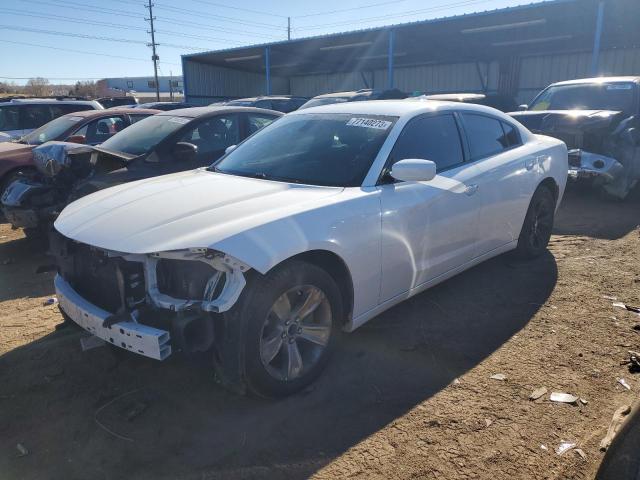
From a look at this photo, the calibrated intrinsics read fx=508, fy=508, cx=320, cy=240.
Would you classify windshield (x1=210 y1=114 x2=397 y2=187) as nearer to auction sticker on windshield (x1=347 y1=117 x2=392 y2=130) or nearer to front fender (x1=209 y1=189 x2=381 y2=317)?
auction sticker on windshield (x1=347 y1=117 x2=392 y2=130)

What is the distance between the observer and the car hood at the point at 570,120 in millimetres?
7504

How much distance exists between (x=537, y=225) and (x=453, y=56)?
21.8 metres

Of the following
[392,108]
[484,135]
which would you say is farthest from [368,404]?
[484,135]

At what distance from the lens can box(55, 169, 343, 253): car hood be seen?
103 inches

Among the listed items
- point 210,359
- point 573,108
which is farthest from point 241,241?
point 573,108

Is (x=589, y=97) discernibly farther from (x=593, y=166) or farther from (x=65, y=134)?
(x=65, y=134)

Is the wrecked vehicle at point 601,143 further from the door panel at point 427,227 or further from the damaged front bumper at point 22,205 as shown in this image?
the damaged front bumper at point 22,205

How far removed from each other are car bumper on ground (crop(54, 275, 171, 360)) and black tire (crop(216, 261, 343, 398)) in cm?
30

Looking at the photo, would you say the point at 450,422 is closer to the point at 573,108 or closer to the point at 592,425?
the point at 592,425

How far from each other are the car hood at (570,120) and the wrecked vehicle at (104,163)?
5.09 meters

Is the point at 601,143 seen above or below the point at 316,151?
below

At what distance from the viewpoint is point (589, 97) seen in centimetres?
899

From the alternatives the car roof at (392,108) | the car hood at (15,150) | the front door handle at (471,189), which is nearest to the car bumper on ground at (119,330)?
the car roof at (392,108)

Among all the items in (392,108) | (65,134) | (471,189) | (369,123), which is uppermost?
(392,108)
